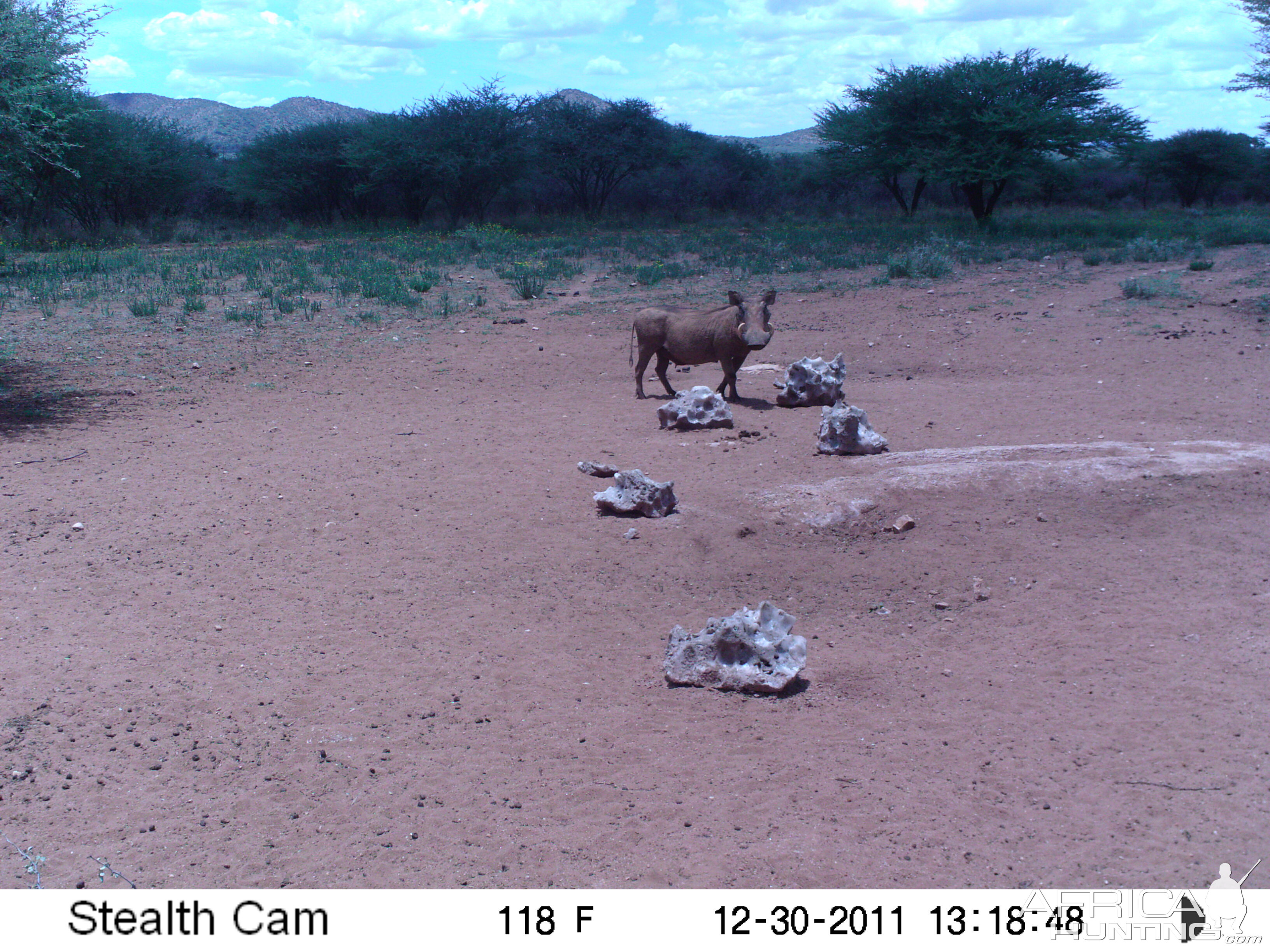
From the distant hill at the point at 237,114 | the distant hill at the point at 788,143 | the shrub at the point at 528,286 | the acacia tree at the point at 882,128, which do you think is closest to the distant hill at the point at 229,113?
the distant hill at the point at 237,114

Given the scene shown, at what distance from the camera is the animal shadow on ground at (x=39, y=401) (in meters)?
8.79

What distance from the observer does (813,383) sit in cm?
891

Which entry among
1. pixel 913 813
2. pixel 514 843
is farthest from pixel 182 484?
pixel 913 813

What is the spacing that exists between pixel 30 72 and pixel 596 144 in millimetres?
28856

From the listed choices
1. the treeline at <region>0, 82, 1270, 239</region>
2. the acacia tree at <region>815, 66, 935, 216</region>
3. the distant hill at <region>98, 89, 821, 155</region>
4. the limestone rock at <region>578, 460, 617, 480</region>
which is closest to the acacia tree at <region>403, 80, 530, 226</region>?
the treeline at <region>0, 82, 1270, 239</region>

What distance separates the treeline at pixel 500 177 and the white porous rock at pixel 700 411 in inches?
923

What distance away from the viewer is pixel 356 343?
12.5m

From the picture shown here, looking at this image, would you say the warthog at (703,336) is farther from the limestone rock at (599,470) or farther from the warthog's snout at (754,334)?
the limestone rock at (599,470)

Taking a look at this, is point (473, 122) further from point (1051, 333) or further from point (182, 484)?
point (182, 484)

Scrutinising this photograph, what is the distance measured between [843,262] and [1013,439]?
444 inches

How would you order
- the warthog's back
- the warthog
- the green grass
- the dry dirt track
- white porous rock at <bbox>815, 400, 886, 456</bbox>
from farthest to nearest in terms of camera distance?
the green grass, the warthog's back, the warthog, white porous rock at <bbox>815, 400, 886, 456</bbox>, the dry dirt track

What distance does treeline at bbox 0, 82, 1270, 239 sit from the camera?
32.2 metres

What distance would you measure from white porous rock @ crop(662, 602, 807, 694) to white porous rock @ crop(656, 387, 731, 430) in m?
3.92

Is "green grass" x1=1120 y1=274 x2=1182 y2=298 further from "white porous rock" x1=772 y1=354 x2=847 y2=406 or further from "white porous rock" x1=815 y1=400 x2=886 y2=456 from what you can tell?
"white porous rock" x1=815 y1=400 x2=886 y2=456
